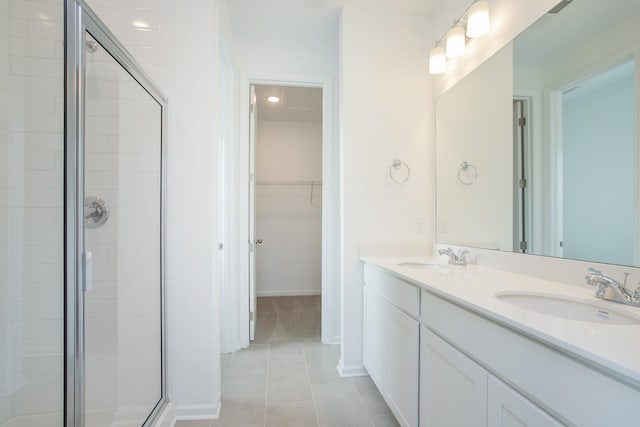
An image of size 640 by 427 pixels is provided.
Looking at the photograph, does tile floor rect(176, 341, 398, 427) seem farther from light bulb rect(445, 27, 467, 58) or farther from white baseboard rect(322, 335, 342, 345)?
light bulb rect(445, 27, 467, 58)

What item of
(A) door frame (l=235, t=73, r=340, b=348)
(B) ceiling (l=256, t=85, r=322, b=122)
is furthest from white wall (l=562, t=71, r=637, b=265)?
(B) ceiling (l=256, t=85, r=322, b=122)

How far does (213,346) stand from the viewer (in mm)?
1673

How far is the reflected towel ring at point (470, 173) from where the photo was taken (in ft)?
5.89

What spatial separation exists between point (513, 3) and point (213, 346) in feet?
8.03

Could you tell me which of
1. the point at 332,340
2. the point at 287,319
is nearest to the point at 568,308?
the point at 332,340

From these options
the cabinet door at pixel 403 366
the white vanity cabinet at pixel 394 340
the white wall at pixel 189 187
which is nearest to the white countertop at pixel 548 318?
the white vanity cabinet at pixel 394 340

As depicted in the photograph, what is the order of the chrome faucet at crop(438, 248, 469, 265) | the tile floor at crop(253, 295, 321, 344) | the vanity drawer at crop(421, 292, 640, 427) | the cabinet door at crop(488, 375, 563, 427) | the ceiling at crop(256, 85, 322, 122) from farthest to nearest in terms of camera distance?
the ceiling at crop(256, 85, 322, 122) → the tile floor at crop(253, 295, 321, 344) → the chrome faucet at crop(438, 248, 469, 265) → the cabinet door at crop(488, 375, 563, 427) → the vanity drawer at crop(421, 292, 640, 427)

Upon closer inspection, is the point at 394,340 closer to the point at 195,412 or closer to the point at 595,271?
the point at 595,271

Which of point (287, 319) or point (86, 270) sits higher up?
point (86, 270)

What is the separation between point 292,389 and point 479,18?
249 centimetres

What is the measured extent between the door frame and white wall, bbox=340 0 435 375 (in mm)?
464

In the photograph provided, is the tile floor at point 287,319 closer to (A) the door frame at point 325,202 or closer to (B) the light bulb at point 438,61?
(A) the door frame at point 325,202

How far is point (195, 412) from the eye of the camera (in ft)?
5.39
